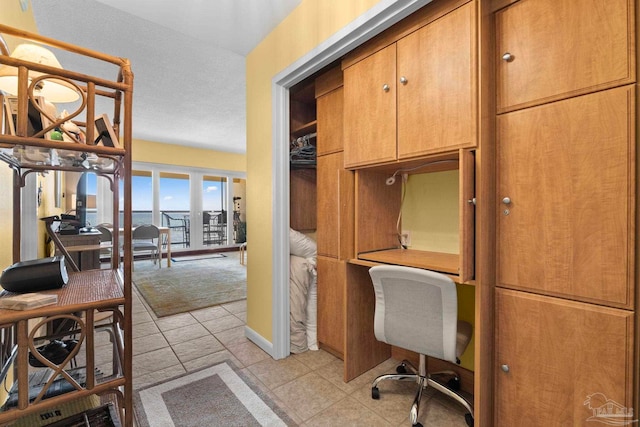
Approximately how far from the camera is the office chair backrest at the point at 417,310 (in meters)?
1.34

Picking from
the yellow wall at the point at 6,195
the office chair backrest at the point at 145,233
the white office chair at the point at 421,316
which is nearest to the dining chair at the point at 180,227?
the office chair backrest at the point at 145,233

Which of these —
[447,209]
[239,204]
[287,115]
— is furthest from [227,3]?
[239,204]

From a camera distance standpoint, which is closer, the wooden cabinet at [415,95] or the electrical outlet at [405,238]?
the wooden cabinet at [415,95]

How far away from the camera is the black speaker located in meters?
0.89

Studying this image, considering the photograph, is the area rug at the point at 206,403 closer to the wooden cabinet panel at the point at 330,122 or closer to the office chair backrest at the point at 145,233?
the wooden cabinet panel at the point at 330,122

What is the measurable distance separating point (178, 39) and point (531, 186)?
2.93m

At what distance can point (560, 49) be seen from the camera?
1.09 m

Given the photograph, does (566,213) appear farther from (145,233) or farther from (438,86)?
(145,233)

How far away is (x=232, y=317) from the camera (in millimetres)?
3000

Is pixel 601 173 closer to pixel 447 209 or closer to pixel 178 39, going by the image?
pixel 447 209

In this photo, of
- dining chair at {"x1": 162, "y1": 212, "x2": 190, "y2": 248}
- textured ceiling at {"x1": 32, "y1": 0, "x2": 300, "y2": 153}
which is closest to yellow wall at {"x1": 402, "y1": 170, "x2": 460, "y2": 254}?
textured ceiling at {"x1": 32, "y1": 0, "x2": 300, "y2": 153}

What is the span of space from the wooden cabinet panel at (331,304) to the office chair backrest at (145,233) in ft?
14.6

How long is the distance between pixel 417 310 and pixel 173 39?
2959mm

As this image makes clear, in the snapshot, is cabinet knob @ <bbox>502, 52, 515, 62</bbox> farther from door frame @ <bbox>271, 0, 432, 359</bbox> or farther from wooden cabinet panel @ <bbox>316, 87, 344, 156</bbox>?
door frame @ <bbox>271, 0, 432, 359</bbox>
